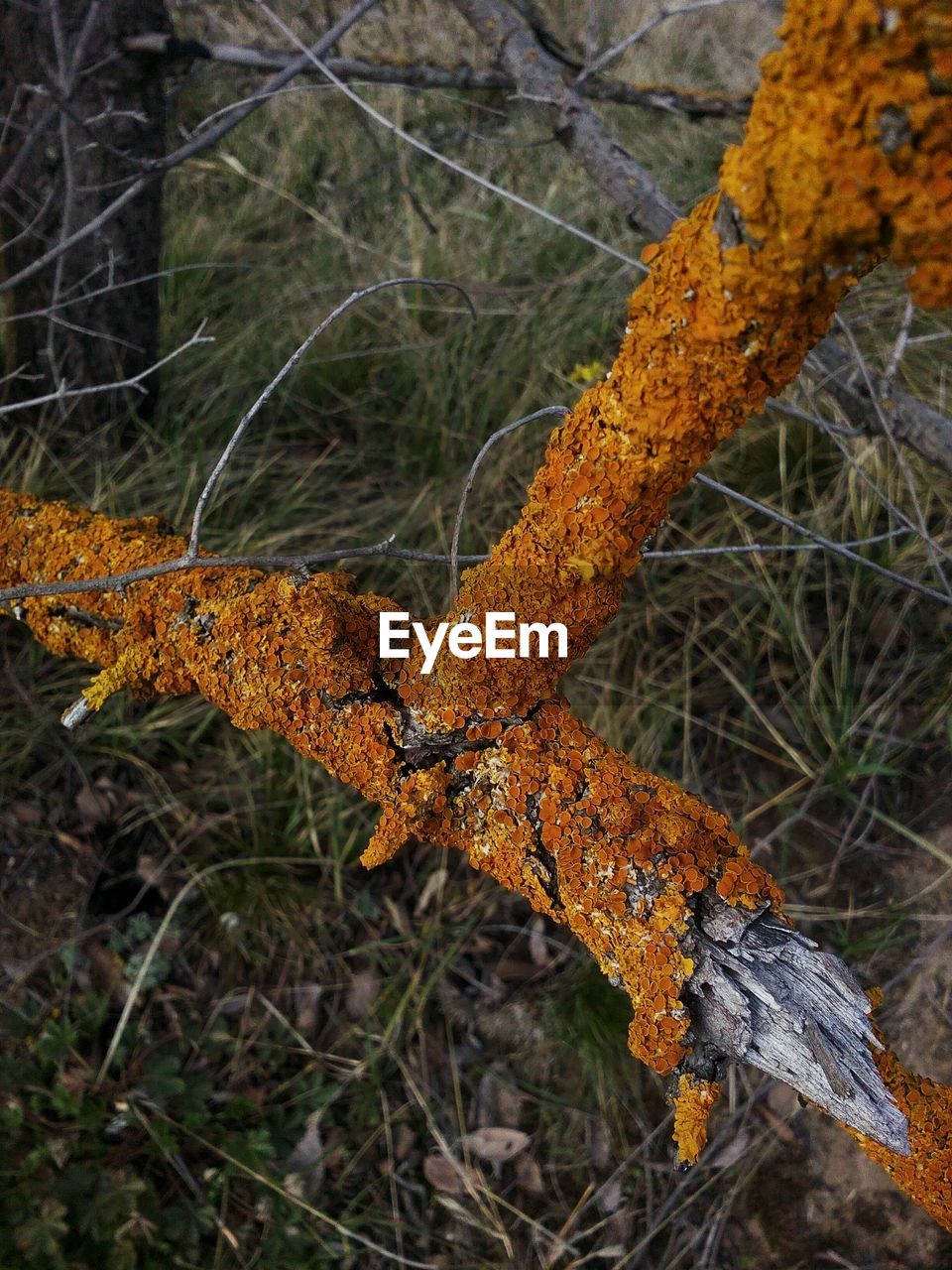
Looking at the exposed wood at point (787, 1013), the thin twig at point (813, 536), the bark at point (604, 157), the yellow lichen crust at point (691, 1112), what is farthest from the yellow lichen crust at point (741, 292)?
the bark at point (604, 157)

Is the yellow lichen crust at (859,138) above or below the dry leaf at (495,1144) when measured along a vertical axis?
above

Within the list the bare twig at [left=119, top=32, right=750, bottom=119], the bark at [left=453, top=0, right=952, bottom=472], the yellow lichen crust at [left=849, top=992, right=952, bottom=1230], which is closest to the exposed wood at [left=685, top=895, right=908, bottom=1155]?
the yellow lichen crust at [left=849, top=992, right=952, bottom=1230]

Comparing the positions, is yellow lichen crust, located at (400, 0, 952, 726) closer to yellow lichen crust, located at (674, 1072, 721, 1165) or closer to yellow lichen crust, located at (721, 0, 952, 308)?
yellow lichen crust, located at (721, 0, 952, 308)

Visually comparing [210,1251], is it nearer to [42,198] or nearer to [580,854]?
[580,854]

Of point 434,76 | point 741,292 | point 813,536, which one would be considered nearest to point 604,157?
point 434,76

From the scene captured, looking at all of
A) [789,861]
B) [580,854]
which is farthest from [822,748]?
[580,854]

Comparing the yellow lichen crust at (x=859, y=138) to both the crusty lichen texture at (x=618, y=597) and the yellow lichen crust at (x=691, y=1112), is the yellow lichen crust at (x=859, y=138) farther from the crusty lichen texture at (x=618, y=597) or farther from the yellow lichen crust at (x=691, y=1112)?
the yellow lichen crust at (x=691, y=1112)

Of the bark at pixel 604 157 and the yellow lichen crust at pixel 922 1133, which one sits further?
the bark at pixel 604 157
